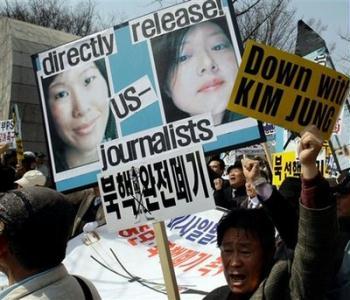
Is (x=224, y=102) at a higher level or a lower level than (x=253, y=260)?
higher

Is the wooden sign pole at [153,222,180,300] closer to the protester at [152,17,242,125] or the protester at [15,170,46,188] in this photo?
the protester at [152,17,242,125]

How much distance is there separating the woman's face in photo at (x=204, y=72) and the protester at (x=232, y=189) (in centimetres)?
250

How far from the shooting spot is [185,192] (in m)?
2.64

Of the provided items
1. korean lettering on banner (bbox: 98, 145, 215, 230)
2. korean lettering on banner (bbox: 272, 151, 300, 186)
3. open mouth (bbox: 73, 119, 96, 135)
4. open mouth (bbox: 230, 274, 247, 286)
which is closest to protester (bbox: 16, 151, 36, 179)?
korean lettering on banner (bbox: 272, 151, 300, 186)

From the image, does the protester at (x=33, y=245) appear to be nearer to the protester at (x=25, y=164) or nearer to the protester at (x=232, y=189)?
the protester at (x=232, y=189)

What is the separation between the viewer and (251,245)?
2002 mm

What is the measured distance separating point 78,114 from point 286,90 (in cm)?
129

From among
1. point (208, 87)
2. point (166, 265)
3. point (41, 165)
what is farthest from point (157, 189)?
point (41, 165)

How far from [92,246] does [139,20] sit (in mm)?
1508

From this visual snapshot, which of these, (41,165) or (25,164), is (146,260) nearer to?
(25,164)

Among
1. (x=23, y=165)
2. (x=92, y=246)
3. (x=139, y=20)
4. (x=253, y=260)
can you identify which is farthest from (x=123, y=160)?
(x=23, y=165)

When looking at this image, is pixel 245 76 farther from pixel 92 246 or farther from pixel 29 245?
pixel 92 246

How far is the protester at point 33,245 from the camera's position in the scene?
1503 mm

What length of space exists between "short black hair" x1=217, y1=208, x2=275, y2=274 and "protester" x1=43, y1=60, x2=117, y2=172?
1.21m
